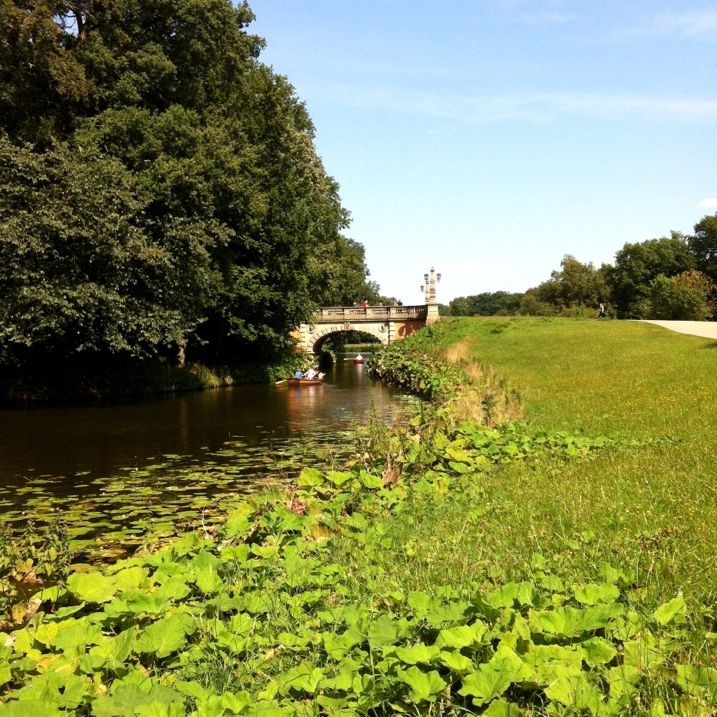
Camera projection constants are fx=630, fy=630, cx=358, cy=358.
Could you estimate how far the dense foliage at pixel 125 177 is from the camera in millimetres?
19531

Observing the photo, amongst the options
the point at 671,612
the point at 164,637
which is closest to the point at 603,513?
the point at 671,612

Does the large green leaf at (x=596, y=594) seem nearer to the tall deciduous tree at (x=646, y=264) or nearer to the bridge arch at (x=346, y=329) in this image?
the bridge arch at (x=346, y=329)

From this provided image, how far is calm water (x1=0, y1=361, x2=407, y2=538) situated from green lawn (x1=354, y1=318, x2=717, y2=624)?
156 inches

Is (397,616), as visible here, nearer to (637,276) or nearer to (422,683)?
(422,683)

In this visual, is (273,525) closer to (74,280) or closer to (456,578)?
(456,578)

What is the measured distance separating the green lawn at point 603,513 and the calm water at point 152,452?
13.0 feet

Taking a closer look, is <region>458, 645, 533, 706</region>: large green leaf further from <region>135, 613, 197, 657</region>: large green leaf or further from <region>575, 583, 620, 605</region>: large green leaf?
<region>135, 613, 197, 657</region>: large green leaf

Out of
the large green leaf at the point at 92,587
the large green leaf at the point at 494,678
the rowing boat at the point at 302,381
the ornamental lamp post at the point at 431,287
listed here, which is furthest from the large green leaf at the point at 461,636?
the ornamental lamp post at the point at 431,287

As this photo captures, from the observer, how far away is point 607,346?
2441 centimetres

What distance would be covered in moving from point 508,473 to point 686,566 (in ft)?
12.1

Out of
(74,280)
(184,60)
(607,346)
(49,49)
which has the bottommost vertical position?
(607,346)

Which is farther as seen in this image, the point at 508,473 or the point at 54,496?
the point at 54,496

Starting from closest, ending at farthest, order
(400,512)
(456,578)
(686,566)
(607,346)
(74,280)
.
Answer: (686,566)
(456,578)
(400,512)
(74,280)
(607,346)

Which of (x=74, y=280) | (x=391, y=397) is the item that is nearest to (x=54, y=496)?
(x=74, y=280)
